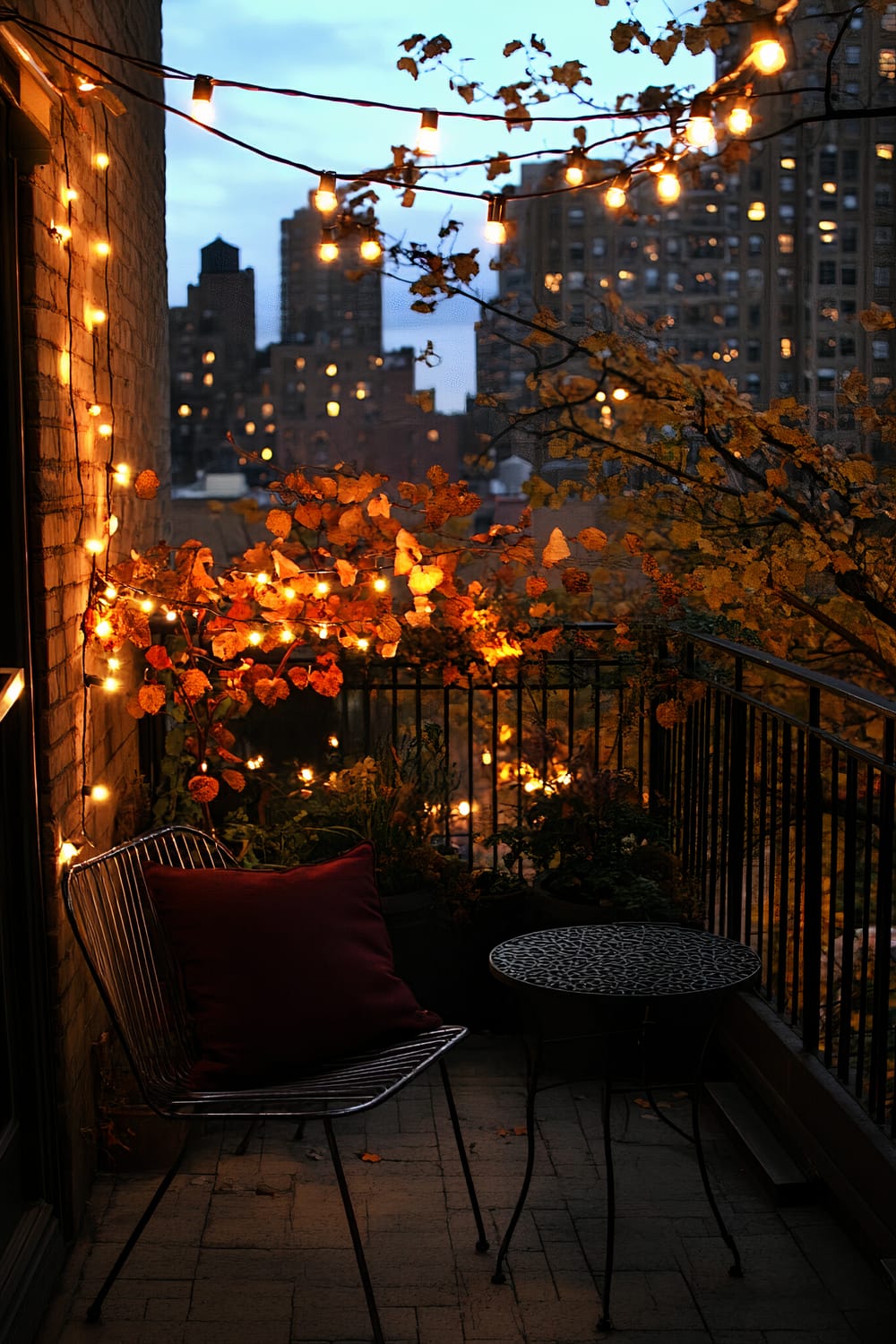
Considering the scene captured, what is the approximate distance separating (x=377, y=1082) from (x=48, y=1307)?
709 mm

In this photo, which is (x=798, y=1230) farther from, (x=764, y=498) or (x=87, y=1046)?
(x=764, y=498)

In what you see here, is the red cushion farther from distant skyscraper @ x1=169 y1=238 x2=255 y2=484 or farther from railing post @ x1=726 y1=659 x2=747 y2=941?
distant skyscraper @ x1=169 y1=238 x2=255 y2=484

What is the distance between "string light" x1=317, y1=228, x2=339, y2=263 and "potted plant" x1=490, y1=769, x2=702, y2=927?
1619 mm

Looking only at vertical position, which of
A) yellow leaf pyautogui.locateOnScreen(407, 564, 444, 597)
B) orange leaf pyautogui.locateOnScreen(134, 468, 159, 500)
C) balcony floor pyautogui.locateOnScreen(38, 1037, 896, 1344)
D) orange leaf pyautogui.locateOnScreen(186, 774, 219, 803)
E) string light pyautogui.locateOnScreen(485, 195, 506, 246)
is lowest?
balcony floor pyautogui.locateOnScreen(38, 1037, 896, 1344)

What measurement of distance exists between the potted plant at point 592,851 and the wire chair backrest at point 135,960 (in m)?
1.16

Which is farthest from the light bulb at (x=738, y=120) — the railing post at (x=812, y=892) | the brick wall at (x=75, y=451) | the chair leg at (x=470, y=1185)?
the chair leg at (x=470, y=1185)

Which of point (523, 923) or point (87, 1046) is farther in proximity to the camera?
point (523, 923)

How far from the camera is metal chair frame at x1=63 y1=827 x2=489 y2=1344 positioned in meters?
2.20

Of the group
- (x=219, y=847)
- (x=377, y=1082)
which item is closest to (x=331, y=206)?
(x=219, y=847)

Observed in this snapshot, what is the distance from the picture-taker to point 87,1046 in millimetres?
2736

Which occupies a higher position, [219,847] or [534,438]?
[534,438]

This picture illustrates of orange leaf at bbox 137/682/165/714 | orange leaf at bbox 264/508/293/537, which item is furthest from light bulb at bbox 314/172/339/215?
orange leaf at bbox 137/682/165/714

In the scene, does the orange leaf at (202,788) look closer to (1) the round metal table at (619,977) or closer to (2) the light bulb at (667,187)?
(1) the round metal table at (619,977)

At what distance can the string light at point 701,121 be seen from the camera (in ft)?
9.50
